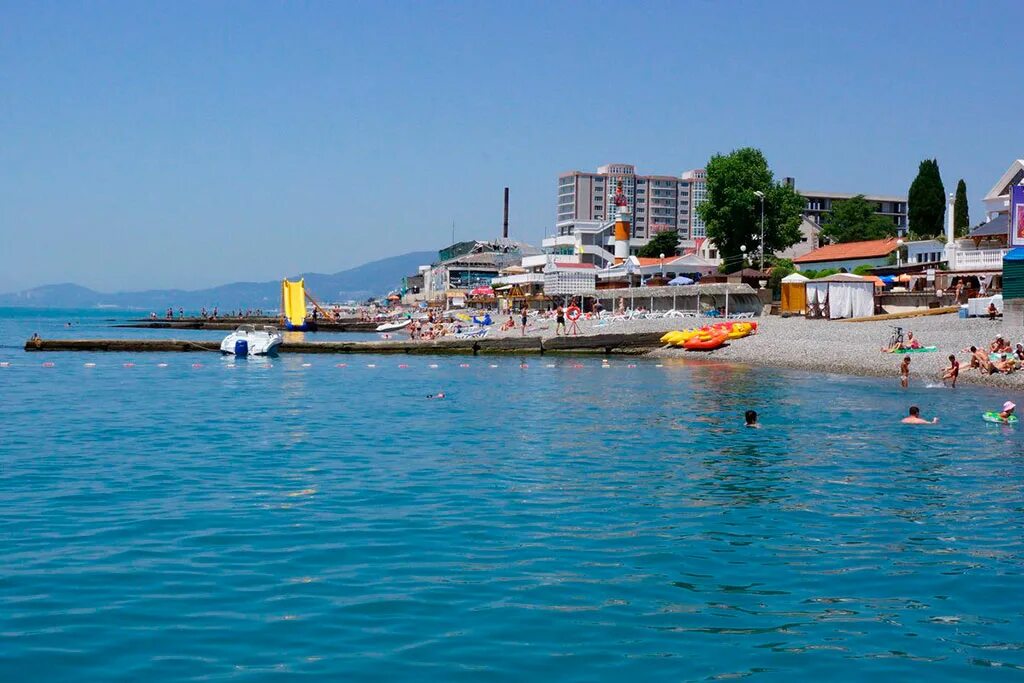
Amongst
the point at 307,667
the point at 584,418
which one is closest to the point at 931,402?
the point at 584,418

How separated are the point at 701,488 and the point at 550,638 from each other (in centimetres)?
759

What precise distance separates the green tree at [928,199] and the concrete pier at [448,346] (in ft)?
151

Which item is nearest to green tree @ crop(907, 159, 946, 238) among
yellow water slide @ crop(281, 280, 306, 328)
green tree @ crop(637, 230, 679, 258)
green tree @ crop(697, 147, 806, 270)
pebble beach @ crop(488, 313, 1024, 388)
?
green tree @ crop(697, 147, 806, 270)

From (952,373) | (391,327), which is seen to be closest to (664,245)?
(391,327)

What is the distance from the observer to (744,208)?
3319 inches

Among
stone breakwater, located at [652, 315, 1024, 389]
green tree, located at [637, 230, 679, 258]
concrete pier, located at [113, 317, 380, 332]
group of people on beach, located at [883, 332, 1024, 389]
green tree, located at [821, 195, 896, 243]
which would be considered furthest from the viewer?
green tree, located at [637, 230, 679, 258]

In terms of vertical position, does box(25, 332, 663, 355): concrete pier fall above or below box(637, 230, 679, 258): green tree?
below

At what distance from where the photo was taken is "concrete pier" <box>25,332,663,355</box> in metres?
49.9

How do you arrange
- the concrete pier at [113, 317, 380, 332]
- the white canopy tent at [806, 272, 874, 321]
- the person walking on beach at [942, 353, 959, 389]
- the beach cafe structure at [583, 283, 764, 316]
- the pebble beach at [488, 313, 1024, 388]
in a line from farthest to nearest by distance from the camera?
the concrete pier at [113, 317, 380, 332]
the beach cafe structure at [583, 283, 764, 316]
the white canopy tent at [806, 272, 874, 321]
the pebble beach at [488, 313, 1024, 388]
the person walking on beach at [942, 353, 959, 389]

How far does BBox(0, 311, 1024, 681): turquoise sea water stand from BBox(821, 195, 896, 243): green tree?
86604 mm

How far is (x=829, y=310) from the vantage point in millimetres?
50469

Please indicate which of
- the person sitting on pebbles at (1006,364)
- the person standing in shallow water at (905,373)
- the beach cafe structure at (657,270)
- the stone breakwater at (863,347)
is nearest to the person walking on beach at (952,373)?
the stone breakwater at (863,347)

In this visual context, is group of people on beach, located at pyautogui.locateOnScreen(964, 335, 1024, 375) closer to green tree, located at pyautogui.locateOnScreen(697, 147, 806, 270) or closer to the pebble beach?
the pebble beach

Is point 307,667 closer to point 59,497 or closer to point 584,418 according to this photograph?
point 59,497
